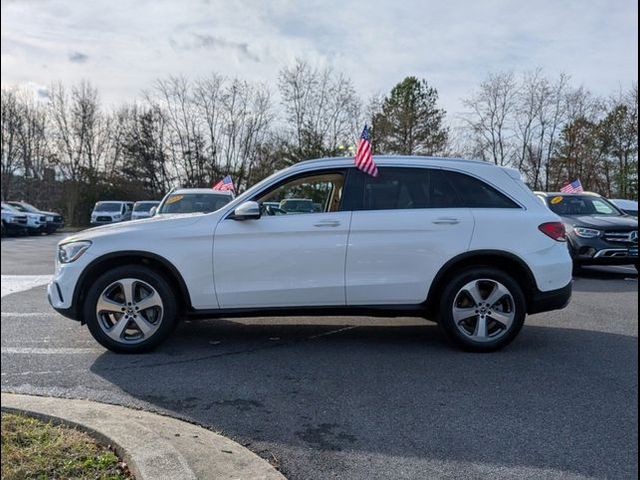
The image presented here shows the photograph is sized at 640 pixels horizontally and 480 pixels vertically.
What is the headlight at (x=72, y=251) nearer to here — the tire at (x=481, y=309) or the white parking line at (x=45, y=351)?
the white parking line at (x=45, y=351)

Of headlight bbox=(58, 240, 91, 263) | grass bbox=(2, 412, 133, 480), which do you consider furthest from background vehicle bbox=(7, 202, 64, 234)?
grass bbox=(2, 412, 133, 480)

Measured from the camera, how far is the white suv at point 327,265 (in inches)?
197

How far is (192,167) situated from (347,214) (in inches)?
1777

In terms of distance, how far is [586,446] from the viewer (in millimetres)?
3270

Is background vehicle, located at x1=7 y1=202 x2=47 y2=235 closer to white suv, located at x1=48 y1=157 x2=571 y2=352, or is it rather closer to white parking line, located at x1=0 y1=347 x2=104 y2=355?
white parking line, located at x1=0 y1=347 x2=104 y2=355

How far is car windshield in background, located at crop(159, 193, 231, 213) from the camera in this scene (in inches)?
438

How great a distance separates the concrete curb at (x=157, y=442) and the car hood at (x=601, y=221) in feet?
29.8

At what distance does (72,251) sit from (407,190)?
129 inches

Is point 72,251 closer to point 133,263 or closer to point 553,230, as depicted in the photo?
point 133,263

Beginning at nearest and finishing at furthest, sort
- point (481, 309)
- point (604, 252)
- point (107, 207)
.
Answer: point (481, 309) < point (604, 252) < point (107, 207)

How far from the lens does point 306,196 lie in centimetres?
541

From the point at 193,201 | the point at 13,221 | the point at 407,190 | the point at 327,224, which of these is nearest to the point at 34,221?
the point at 13,221

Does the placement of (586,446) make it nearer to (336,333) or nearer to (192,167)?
(336,333)

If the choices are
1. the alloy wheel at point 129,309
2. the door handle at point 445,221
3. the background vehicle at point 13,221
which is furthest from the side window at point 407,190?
the background vehicle at point 13,221
